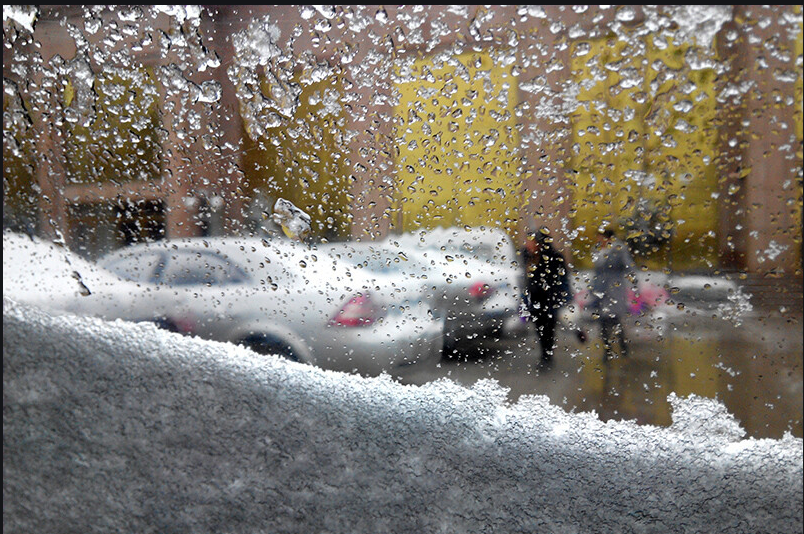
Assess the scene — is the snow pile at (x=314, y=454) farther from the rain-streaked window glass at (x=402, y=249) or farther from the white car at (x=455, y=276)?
the white car at (x=455, y=276)

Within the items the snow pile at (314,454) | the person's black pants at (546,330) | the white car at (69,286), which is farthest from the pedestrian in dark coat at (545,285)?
the white car at (69,286)

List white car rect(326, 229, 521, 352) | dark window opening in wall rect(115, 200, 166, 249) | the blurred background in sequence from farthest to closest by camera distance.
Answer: dark window opening in wall rect(115, 200, 166, 249) < white car rect(326, 229, 521, 352) < the blurred background

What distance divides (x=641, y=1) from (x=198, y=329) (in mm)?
1025

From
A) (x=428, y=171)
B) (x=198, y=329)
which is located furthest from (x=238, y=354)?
(x=428, y=171)

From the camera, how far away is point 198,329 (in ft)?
3.77

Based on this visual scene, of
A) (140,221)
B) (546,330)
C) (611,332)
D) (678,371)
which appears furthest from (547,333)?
(140,221)

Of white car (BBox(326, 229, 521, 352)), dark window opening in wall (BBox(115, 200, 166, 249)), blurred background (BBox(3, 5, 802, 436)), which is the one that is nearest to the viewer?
blurred background (BBox(3, 5, 802, 436))

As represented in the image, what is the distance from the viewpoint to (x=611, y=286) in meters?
0.98

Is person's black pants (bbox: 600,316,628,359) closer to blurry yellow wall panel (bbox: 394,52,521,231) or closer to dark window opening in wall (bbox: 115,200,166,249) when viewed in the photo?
blurry yellow wall panel (bbox: 394,52,521,231)

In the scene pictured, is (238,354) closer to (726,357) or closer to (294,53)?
(294,53)

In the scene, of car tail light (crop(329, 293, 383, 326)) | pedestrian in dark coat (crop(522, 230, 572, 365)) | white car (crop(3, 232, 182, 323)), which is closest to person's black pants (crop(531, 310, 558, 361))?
pedestrian in dark coat (crop(522, 230, 572, 365))

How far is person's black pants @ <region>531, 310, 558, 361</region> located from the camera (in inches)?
39.6

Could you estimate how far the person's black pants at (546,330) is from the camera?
1006 millimetres

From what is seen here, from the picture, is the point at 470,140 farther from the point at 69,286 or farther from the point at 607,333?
the point at 69,286
